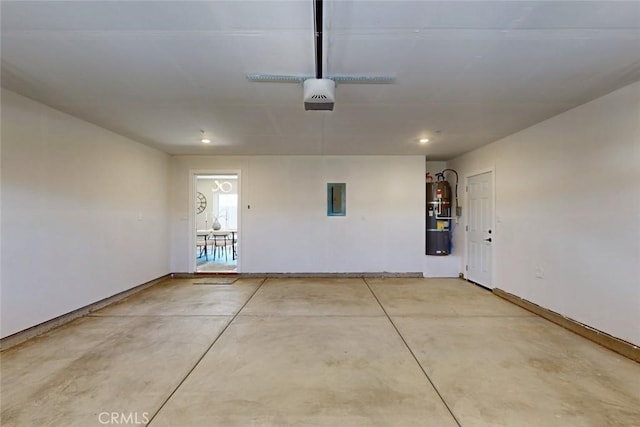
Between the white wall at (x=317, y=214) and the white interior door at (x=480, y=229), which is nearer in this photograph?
the white interior door at (x=480, y=229)

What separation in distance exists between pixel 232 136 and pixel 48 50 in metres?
2.39

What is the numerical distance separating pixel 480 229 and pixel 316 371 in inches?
159

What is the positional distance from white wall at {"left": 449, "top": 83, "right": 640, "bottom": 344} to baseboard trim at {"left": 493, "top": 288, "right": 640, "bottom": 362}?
0.06 metres

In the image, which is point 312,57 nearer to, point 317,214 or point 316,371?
point 316,371

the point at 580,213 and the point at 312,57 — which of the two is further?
the point at 580,213

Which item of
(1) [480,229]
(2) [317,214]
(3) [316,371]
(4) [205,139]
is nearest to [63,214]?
(4) [205,139]

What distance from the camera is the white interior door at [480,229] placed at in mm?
4832

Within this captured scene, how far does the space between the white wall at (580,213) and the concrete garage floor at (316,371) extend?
468 millimetres

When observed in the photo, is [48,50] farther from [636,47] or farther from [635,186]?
[635,186]

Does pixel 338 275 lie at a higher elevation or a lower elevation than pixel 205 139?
lower

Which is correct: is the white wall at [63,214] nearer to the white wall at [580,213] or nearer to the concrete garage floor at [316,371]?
the concrete garage floor at [316,371]

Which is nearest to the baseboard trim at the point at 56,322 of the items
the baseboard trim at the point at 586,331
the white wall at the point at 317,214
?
the white wall at the point at 317,214

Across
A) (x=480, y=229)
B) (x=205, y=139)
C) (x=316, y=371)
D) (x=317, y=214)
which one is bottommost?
(x=316, y=371)

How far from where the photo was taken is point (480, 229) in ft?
16.8
